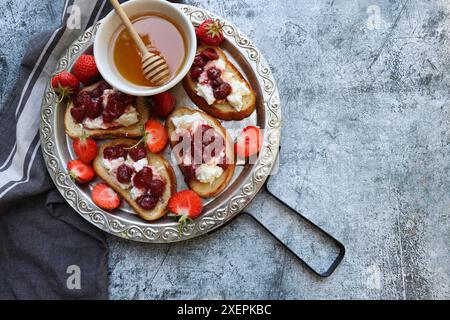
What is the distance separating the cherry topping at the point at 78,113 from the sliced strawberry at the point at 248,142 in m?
0.69

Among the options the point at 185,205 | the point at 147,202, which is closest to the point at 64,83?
the point at 147,202

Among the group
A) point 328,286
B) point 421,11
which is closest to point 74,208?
point 328,286

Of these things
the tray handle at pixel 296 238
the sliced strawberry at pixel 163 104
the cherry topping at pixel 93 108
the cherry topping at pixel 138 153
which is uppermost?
the cherry topping at pixel 93 108

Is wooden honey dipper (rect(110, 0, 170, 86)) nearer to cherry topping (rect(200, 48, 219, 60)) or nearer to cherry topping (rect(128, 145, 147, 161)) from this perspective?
cherry topping (rect(200, 48, 219, 60))

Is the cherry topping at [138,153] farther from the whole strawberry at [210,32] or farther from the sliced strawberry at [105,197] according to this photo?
the whole strawberry at [210,32]

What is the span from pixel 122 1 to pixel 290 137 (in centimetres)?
101

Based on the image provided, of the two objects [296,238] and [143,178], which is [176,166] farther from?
[296,238]

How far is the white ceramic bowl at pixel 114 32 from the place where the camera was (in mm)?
2010

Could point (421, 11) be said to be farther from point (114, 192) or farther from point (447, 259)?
point (114, 192)

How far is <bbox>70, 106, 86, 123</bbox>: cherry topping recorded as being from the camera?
2.13m

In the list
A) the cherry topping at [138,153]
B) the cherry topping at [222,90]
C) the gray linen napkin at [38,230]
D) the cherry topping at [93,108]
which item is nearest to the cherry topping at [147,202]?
the cherry topping at [138,153]

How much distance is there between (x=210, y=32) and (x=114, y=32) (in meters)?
0.41

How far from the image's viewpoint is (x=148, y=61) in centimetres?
203

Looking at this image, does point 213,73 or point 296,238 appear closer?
point 213,73
